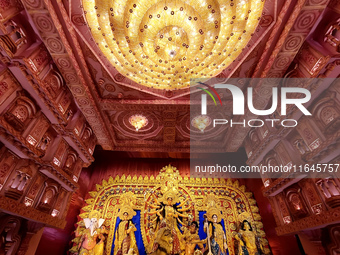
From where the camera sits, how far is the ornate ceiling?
3887 mm

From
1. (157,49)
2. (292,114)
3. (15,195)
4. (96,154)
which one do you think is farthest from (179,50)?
(96,154)

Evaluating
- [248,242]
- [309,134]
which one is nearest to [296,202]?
[309,134]

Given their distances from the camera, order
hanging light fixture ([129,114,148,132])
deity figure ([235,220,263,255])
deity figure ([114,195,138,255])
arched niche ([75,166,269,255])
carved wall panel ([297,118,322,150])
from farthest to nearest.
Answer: hanging light fixture ([129,114,148,132]), arched niche ([75,166,269,255]), deity figure ([114,195,138,255]), deity figure ([235,220,263,255]), carved wall panel ([297,118,322,150])

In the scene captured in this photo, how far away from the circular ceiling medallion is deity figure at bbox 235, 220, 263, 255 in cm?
643

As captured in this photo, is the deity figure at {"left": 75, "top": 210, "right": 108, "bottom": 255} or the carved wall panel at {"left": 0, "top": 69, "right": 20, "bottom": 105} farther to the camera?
the deity figure at {"left": 75, "top": 210, "right": 108, "bottom": 255}

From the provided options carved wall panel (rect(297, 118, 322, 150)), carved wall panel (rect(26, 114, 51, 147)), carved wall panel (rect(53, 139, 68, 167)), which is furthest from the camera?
carved wall panel (rect(53, 139, 68, 167))

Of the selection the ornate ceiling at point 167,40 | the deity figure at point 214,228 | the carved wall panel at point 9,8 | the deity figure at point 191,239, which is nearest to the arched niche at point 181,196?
the deity figure at point 214,228

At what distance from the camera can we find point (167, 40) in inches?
159

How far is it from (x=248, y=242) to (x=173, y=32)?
7705mm

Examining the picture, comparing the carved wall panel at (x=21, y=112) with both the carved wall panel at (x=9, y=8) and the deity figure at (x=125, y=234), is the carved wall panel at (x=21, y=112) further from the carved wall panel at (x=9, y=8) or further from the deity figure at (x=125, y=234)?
the deity figure at (x=125, y=234)

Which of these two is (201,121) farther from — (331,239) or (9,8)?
(9,8)

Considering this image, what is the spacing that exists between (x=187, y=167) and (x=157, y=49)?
6.80m

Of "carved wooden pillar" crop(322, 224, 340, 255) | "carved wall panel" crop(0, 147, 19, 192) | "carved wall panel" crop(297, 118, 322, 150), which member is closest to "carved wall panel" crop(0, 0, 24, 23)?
"carved wall panel" crop(0, 147, 19, 192)

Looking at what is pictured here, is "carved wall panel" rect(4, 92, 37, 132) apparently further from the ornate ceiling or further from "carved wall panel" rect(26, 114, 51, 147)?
the ornate ceiling
